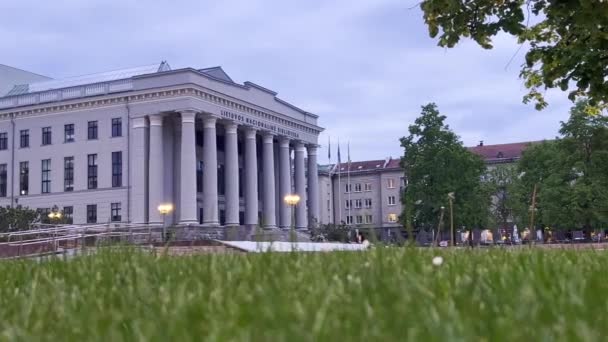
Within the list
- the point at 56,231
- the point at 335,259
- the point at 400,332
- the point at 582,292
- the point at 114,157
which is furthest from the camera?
the point at 114,157

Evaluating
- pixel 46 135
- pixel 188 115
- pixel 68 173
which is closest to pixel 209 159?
pixel 188 115

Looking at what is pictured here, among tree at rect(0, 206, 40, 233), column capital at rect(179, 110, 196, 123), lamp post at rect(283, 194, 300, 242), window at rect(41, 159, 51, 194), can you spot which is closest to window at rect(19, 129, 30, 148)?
window at rect(41, 159, 51, 194)

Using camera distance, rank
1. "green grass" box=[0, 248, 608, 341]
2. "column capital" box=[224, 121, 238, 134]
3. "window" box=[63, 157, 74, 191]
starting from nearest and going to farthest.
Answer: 1. "green grass" box=[0, 248, 608, 341]
2. "window" box=[63, 157, 74, 191]
3. "column capital" box=[224, 121, 238, 134]

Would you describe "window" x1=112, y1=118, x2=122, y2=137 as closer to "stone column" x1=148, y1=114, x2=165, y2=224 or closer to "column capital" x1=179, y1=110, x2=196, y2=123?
"stone column" x1=148, y1=114, x2=165, y2=224

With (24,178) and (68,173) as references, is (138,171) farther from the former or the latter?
(24,178)

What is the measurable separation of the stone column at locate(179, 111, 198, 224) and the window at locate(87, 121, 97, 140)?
35.7 ft

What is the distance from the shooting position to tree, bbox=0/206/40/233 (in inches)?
2655

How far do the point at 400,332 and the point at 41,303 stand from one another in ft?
7.09

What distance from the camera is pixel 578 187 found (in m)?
64.9

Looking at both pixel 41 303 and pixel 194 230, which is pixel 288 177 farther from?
pixel 41 303

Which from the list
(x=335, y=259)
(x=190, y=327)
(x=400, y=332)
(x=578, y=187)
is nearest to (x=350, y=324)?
(x=400, y=332)

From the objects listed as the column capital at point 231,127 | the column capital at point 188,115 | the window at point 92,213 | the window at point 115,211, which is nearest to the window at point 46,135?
the window at point 92,213

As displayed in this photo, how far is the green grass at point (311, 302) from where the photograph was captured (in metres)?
2.48

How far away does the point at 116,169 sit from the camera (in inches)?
2940
